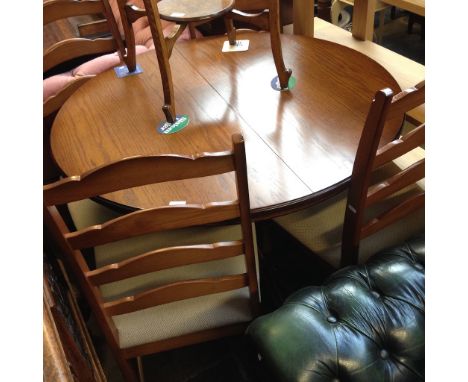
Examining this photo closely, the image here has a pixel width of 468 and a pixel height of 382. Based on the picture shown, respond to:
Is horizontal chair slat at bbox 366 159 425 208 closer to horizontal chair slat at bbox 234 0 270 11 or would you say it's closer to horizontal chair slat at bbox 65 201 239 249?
horizontal chair slat at bbox 65 201 239 249

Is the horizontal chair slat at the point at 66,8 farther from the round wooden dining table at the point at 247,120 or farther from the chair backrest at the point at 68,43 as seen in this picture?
the round wooden dining table at the point at 247,120

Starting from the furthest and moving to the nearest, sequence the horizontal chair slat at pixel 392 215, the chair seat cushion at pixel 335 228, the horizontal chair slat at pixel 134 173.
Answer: the chair seat cushion at pixel 335 228 → the horizontal chair slat at pixel 392 215 → the horizontal chair slat at pixel 134 173

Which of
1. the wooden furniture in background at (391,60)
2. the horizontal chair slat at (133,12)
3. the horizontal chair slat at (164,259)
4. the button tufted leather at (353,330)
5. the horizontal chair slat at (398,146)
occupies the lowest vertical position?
the button tufted leather at (353,330)

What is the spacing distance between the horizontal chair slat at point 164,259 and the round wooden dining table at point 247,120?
4.3 inches

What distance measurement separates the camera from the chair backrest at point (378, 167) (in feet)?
2.58

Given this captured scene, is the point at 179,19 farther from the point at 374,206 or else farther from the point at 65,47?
the point at 374,206

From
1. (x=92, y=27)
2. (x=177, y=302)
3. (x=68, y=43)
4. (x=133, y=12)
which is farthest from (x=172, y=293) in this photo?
(x=92, y=27)

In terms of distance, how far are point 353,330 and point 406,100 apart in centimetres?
49

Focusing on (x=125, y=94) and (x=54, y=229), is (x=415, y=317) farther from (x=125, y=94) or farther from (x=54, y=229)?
(x=125, y=94)

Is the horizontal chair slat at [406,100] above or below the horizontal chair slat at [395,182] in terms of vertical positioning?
above

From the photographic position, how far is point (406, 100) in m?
0.80

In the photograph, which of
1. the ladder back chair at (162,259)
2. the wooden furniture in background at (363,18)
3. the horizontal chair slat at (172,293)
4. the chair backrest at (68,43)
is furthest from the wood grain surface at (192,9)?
the wooden furniture in background at (363,18)

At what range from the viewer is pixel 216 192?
3.14 feet
